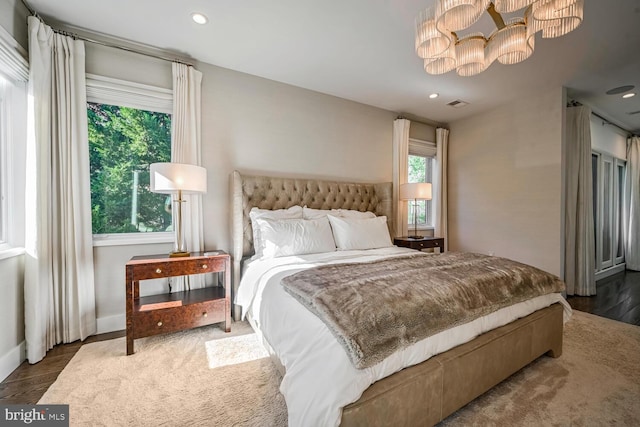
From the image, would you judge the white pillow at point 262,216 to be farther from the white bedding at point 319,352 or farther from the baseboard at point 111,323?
the baseboard at point 111,323

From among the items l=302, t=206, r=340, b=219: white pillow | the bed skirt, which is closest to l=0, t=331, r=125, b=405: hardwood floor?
the bed skirt

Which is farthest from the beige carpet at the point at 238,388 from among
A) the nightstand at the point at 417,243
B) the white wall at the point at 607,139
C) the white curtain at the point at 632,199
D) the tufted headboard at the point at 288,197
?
the white curtain at the point at 632,199

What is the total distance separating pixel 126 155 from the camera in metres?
2.62

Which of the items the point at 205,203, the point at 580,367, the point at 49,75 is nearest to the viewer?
the point at 580,367

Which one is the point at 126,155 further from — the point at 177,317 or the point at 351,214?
the point at 351,214

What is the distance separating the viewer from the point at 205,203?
2848 mm

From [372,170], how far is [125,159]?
3086 millimetres

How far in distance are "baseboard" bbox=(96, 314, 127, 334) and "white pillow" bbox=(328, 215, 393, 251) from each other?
7.17ft

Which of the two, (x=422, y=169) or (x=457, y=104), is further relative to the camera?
(x=422, y=169)

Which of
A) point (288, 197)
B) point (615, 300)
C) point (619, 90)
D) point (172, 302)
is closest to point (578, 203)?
point (615, 300)

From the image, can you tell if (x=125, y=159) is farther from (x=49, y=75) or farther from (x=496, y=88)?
(x=496, y=88)

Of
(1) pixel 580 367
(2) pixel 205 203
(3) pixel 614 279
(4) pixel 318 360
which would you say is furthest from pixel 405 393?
(3) pixel 614 279

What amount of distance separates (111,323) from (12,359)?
0.65m

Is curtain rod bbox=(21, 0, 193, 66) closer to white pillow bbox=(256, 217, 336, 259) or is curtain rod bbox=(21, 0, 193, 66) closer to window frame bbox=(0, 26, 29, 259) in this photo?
window frame bbox=(0, 26, 29, 259)
